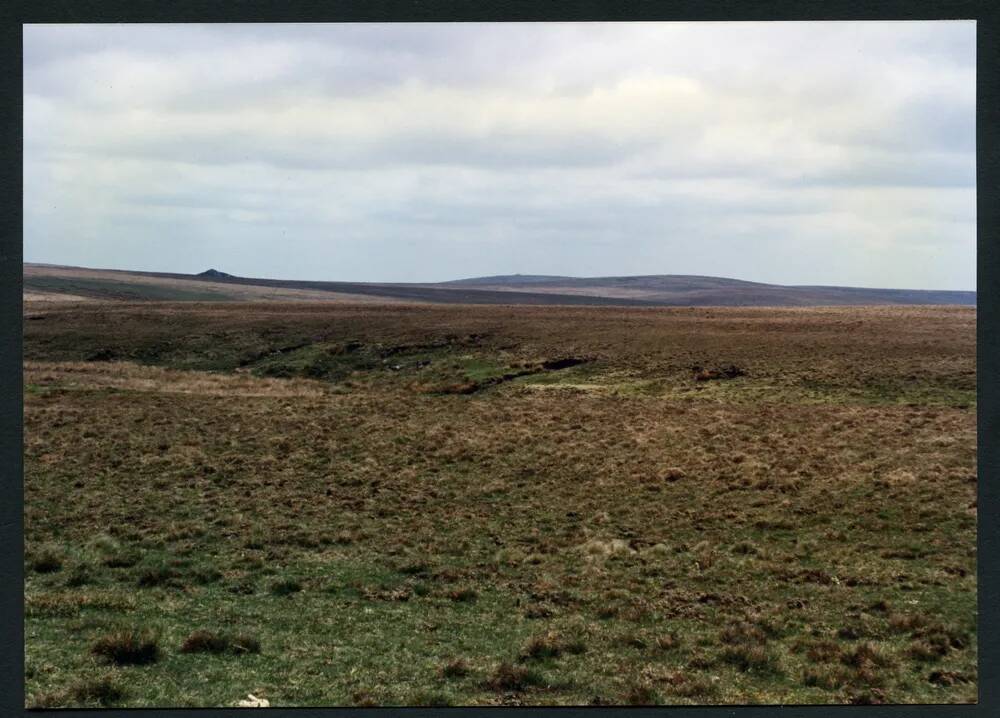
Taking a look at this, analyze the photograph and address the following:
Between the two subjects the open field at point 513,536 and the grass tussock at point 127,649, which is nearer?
the grass tussock at point 127,649

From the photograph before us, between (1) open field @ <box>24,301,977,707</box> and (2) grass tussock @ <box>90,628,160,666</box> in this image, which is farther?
(1) open field @ <box>24,301,977,707</box>

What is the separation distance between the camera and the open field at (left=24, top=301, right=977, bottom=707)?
1434 centimetres

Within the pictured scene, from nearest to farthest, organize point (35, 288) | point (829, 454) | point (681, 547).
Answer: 1. point (681, 547)
2. point (829, 454)
3. point (35, 288)

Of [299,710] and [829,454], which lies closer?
[299,710]

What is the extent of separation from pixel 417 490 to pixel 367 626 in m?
11.5

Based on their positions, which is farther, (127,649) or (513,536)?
(513,536)

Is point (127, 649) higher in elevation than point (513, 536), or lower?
higher

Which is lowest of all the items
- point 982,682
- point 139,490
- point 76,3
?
point 139,490

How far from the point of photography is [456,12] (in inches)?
442

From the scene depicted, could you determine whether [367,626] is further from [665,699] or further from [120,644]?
[665,699]

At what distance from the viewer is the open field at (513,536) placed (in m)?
14.3

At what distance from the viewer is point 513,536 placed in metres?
23.4

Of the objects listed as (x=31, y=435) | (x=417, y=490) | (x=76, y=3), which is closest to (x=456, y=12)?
(x=76, y=3)

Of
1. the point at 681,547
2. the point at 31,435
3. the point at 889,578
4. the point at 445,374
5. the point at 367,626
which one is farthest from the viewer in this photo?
the point at 445,374
